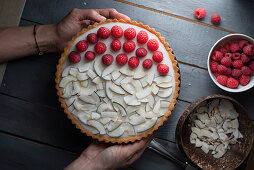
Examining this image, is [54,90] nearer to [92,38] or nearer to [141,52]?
[92,38]

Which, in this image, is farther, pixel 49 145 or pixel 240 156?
pixel 49 145

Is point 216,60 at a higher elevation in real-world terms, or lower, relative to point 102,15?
lower

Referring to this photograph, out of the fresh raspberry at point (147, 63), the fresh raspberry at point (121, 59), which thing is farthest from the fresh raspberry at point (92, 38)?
the fresh raspberry at point (147, 63)

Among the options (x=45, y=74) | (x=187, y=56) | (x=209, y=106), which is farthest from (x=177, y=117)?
(x=45, y=74)

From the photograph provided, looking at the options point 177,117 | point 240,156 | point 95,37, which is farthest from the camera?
point 177,117

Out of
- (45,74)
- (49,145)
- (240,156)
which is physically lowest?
(49,145)

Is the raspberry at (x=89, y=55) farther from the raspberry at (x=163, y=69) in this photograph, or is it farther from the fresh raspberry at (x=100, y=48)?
the raspberry at (x=163, y=69)

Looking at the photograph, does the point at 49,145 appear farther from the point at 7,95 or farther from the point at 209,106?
the point at 209,106
